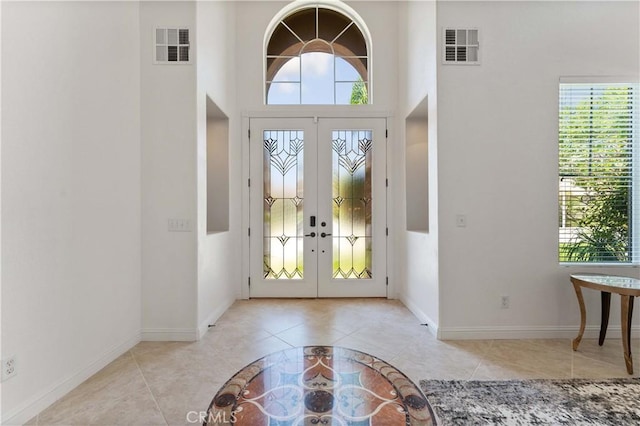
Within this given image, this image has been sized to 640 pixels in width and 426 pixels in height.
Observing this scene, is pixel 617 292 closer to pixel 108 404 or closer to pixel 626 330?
pixel 626 330

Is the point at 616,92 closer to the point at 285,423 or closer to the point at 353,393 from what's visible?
the point at 353,393

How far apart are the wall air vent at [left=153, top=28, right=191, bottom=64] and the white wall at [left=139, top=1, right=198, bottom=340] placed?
6cm

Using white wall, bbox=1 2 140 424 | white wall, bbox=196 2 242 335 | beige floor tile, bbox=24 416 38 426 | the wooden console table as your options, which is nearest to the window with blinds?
the wooden console table

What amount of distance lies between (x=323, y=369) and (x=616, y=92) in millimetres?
3856

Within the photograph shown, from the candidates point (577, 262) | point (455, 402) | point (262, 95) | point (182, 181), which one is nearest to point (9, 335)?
point (182, 181)

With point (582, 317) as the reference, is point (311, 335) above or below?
below

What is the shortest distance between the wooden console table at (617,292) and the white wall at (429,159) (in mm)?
1176

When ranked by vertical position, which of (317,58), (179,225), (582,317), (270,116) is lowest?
(582,317)

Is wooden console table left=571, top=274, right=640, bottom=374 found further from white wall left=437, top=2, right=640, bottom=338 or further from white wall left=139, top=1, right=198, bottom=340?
white wall left=139, top=1, right=198, bottom=340

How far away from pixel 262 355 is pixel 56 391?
1382 millimetres

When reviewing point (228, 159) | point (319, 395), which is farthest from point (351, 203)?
point (319, 395)

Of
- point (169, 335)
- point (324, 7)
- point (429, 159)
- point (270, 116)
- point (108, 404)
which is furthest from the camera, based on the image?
point (324, 7)

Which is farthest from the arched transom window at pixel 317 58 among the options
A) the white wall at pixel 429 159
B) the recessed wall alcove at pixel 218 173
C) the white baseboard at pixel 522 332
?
the white baseboard at pixel 522 332

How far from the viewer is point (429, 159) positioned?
317 cm
